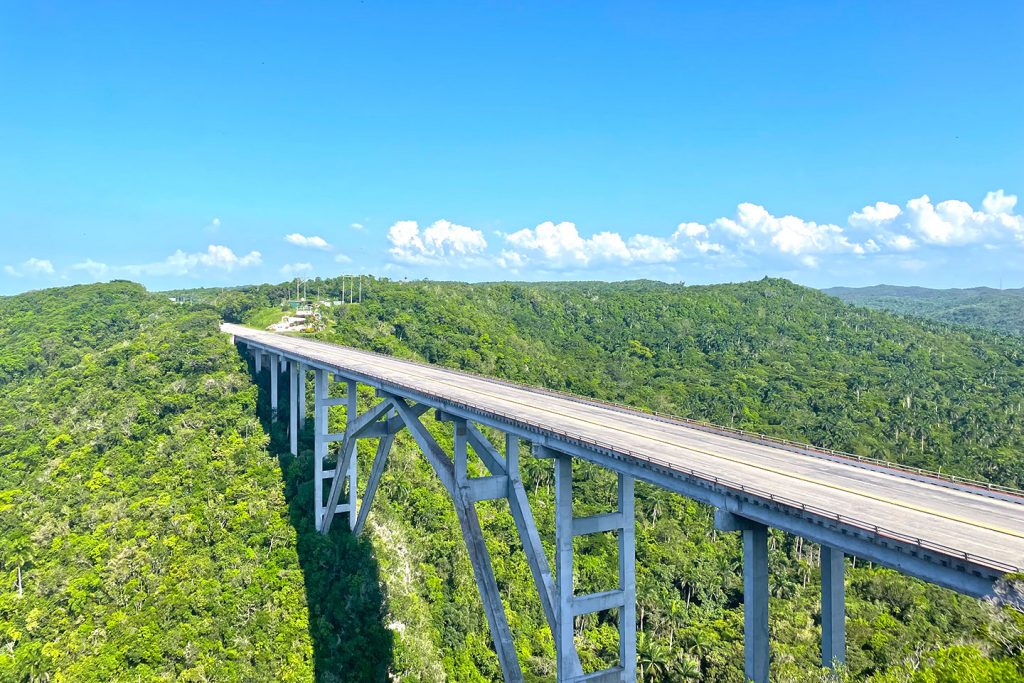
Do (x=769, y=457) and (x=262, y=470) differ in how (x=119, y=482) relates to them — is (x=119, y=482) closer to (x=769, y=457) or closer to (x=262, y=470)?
(x=262, y=470)

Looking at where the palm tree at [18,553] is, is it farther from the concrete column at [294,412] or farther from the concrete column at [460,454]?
the concrete column at [460,454]

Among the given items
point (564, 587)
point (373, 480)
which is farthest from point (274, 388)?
point (564, 587)

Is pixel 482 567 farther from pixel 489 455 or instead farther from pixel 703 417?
pixel 703 417

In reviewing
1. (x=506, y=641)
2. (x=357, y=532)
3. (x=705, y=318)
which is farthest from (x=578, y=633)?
(x=705, y=318)

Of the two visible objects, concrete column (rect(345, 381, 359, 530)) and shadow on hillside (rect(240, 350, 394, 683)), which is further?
concrete column (rect(345, 381, 359, 530))

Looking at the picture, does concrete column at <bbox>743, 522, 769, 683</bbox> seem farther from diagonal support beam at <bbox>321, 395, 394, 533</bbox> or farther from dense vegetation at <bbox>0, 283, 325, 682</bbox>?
dense vegetation at <bbox>0, 283, 325, 682</bbox>

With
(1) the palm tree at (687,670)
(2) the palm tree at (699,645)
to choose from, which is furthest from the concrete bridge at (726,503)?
(2) the palm tree at (699,645)

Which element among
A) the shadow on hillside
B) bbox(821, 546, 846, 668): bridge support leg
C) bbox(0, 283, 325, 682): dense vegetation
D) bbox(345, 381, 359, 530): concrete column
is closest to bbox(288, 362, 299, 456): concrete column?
bbox(0, 283, 325, 682): dense vegetation
